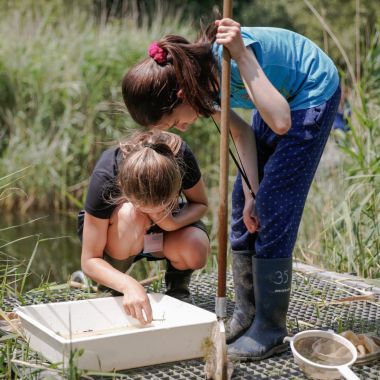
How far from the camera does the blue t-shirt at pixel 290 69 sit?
2201 millimetres

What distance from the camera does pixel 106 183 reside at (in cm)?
252

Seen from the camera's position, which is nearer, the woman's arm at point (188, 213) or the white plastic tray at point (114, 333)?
the white plastic tray at point (114, 333)

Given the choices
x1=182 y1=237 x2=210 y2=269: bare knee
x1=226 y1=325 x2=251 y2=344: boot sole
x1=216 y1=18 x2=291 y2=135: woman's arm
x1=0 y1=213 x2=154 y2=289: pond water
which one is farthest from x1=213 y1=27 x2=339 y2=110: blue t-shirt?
x1=0 y1=213 x2=154 y2=289: pond water

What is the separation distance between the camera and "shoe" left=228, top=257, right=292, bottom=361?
2238 millimetres

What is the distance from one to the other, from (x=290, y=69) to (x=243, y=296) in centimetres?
71

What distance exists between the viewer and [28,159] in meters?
5.82

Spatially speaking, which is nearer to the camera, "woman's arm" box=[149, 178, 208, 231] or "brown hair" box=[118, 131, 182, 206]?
"brown hair" box=[118, 131, 182, 206]

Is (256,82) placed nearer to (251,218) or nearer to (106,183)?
(251,218)

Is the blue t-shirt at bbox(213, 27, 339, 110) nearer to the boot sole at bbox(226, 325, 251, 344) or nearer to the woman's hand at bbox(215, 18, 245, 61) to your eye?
the woman's hand at bbox(215, 18, 245, 61)

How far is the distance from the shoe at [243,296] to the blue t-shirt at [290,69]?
1.59ft

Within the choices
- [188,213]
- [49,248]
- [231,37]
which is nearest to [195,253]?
[188,213]

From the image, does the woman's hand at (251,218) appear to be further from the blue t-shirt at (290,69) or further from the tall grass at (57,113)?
the tall grass at (57,113)

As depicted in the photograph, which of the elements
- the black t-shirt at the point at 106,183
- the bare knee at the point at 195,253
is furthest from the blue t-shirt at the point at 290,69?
the bare knee at the point at 195,253

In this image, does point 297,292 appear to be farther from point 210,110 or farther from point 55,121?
point 55,121
